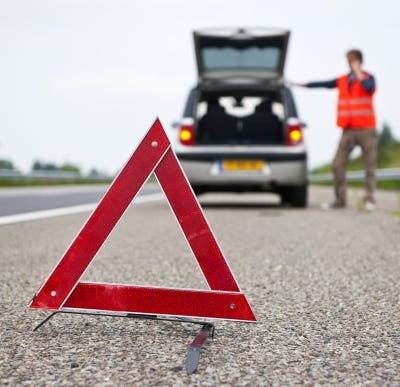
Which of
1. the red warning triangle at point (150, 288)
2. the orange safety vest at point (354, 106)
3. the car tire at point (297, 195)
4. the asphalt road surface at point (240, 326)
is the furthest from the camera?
the car tire at point (297, 195)

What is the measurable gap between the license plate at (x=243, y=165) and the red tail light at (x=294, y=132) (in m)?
0.51

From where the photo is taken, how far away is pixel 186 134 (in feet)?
32.3

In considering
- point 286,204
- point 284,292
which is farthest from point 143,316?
point 286,204

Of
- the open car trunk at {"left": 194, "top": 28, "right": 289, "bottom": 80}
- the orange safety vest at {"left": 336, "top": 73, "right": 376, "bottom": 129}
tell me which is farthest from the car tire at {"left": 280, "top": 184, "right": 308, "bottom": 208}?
the open car trunk at {"left": 194, "top": 28, "right": 289, "bottom": 80}

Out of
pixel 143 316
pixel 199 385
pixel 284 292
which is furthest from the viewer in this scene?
pixel 284 292

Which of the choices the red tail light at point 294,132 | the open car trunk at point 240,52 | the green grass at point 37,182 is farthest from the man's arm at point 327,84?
the green grass at point 37,182

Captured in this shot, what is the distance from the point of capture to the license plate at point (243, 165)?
31.6 ft

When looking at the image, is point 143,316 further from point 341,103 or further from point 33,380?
point 341,103

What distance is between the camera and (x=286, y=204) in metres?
11.1

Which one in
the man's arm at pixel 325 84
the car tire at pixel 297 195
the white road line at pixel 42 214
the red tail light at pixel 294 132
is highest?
the man's arm at pixel 325 84

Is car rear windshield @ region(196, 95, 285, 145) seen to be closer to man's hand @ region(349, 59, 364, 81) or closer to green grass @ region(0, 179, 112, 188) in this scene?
man's hand @ region(349, 59, 364, 81)

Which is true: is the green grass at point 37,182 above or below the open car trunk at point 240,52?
below

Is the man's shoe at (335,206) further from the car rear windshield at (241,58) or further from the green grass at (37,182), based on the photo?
the green grass at (37,182)

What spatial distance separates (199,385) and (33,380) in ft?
1.60
